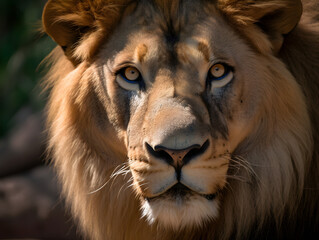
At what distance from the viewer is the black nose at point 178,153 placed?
2.40 meters

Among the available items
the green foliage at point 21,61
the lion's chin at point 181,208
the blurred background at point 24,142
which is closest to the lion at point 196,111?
the lion's chin at point 181,208

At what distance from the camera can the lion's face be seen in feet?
8.15

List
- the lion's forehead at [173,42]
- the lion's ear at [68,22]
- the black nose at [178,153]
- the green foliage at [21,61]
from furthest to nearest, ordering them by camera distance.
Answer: the green foliage at [21,61]
the lion's ear at [68,22]
the lion's forehead at [173,42]
the black nose at [178,153]

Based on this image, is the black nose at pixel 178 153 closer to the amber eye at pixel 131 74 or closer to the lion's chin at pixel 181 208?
the lion's chin at pixel 181 208

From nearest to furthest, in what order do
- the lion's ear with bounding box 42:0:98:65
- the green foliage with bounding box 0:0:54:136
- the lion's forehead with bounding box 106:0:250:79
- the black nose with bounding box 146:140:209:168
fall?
the black nose with bounding box 146:140:209:168 → the lion's forehead with bounding box 106:0:250:79 → the lion's ear with bounding box 42:0:98:65 → the green foliage with bounding box 0:0:54:136

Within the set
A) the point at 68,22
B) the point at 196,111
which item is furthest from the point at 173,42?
the point at 68,22

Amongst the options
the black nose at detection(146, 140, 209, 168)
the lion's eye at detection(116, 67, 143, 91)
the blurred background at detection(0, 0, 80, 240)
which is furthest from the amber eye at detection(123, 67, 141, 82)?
the blurred background at detection(0, 0, 80, 240)

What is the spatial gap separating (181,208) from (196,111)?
0.46 metres

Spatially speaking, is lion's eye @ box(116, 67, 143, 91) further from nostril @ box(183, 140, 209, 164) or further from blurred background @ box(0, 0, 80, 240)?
blurred background @ box(0, 0, 80, 240)

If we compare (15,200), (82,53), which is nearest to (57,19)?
(82,53)

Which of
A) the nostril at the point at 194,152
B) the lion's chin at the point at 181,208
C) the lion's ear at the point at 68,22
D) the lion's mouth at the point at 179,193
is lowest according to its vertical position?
the lion's chin at the point at 181,208

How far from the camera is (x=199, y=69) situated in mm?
2730

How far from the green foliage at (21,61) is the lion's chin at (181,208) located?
4424 mm

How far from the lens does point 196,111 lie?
2.58 meters
